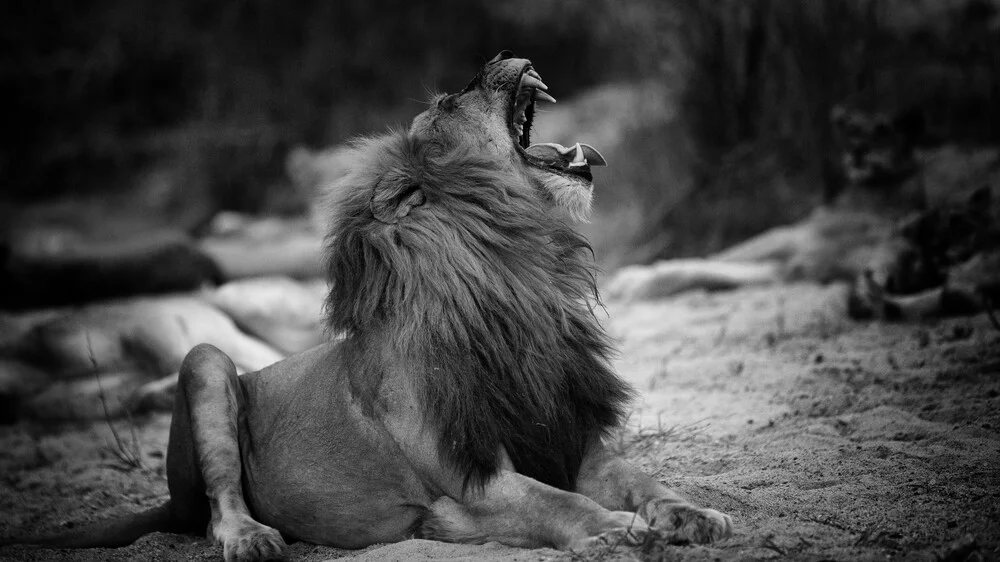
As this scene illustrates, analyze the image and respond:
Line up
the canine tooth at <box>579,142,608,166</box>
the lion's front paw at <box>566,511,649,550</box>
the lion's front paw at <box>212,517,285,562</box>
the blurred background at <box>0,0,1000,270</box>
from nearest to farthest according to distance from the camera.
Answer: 1. the lion's front paw at <box>566,511,649,550</box>
2. the lion's front paw at <box>212,517,285,562</box>
3. the canine tooth at <box>579,142,608,166</box>
4. the blurred background at <box>0,0,1000,270</box>

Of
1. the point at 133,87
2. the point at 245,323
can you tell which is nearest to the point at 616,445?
the point at 245,323

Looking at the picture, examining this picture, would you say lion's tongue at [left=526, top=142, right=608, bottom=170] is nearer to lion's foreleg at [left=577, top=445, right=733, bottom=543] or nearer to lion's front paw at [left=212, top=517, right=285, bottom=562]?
lion's foreleg at [left=577, top=445, right=733, bottom=543]

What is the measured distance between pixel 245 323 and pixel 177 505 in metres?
3.20

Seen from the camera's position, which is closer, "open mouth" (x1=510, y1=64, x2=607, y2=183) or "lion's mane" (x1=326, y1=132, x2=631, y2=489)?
"lion's mane" (x1=326, y1=132, x2=631, y2=489)

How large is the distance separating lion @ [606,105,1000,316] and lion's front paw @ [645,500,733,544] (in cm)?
389

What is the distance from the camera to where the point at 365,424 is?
9.22 feet

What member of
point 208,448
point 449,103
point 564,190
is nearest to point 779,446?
point 564,190

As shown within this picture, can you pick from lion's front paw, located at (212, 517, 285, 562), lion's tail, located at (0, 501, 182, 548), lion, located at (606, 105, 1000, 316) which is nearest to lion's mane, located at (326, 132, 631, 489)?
lion's front paw, located at (212, 517, 285, 562)

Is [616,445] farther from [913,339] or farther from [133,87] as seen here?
[133,87]

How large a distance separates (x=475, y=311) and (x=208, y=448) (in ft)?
3.23

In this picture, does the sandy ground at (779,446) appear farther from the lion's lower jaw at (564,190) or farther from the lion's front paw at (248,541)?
the lion's lower jaw at (564,190)

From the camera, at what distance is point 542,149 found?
3.21m

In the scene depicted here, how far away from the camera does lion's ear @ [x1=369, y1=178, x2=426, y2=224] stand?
9.46ft

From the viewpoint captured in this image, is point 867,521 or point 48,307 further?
point 48,307
